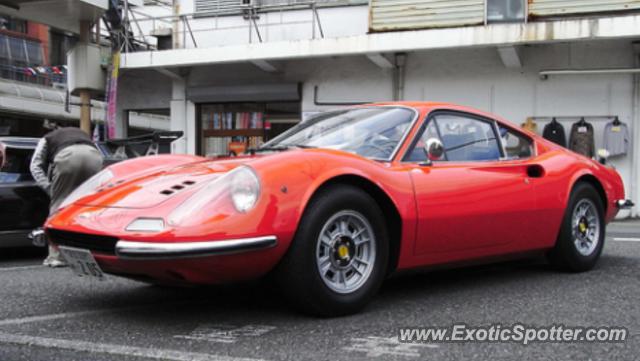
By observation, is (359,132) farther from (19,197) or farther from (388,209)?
(19,197)

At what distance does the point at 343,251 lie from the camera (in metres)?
3.30

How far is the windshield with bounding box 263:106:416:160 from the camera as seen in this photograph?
12.5 feet

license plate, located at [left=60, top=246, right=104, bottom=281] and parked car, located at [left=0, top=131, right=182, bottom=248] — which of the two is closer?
license plate, located at [left=60, top=246, right=104, bottom=281]

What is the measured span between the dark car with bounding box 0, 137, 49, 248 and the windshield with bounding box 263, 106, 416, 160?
3.01 m

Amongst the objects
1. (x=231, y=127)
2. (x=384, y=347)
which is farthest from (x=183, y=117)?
(x=384, y=347)

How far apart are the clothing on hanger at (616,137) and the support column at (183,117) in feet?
30.1

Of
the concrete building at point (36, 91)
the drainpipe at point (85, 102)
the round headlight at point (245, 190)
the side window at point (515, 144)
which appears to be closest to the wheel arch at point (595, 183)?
the side window at point (515, 144)

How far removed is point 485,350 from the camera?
2.78m

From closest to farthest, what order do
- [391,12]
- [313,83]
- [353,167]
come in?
[353,167], [391,12], [313,83]

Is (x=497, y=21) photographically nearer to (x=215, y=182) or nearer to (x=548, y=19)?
(x=548, y=19)

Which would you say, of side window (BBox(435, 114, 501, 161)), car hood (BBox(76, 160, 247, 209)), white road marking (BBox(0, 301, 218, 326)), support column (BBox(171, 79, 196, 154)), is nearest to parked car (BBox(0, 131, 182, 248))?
white road marking (BBox(0, 301, 218, 326))

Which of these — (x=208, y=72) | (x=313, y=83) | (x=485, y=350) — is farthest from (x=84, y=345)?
(x=208, y=72)

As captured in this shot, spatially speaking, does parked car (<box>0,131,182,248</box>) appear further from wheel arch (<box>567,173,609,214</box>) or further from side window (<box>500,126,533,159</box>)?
wheel arch (<box>567,173,609,214</box>)

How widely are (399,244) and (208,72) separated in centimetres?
1250
